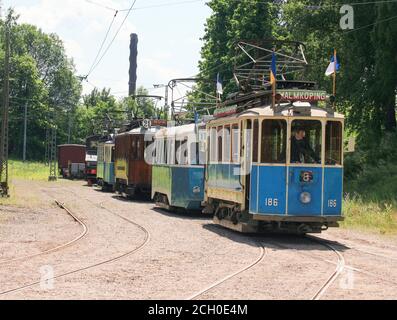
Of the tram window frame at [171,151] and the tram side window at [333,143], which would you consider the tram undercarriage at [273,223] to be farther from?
the tram window frame at [171,151]

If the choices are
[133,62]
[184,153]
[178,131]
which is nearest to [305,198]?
[184,153]

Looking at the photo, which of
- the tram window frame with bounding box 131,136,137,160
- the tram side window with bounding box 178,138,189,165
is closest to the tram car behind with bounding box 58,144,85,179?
the tram window frame with bounding box 131,136,137,160

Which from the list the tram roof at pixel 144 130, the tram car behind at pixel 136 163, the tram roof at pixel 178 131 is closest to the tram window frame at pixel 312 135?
the tram roof at pixel 178 131

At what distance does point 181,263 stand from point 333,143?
486cm

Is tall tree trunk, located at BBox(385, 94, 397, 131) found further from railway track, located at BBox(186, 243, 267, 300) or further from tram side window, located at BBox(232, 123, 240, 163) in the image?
railway track, located at BBox(186, 243, 267, 300)

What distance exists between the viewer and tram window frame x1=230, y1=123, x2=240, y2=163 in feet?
47.9

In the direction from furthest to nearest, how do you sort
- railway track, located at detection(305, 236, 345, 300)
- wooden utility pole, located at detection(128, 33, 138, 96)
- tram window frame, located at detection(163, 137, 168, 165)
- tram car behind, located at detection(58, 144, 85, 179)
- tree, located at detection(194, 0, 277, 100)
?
wooden utility pole, located at detection(128, 33, 138, 96) < tram car behind, located at detection(58, 144, 85, 179) < tree, located at detection(194, 0, 277, 100) < tram window frame, located at detection(163, 137, 168, 165) < railway track, located at detection(305, 236, 345, 300)

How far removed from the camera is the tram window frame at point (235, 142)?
14.6 metres

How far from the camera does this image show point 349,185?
95.3 ft

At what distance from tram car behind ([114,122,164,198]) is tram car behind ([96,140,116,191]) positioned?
13.0ft

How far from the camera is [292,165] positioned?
540 inches
